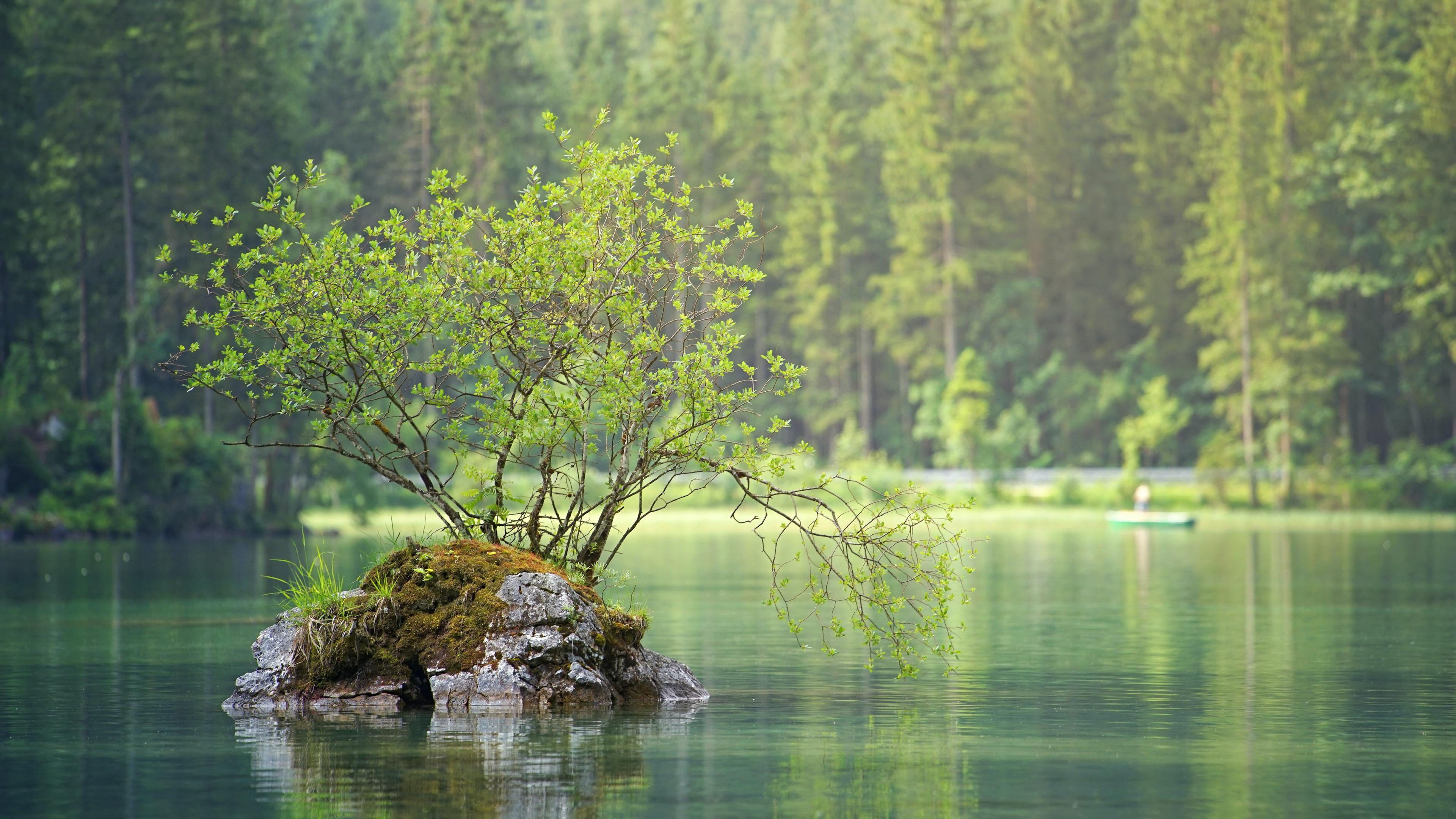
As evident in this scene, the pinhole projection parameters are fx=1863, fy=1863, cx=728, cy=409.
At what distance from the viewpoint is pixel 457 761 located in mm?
14812

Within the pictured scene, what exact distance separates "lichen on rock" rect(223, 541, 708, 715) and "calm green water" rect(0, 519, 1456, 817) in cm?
63

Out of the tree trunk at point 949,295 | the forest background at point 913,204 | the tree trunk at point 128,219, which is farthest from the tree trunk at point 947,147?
the tree trunk at point 128,219

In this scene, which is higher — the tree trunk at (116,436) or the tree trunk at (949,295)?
the tree trunk at (949,295)

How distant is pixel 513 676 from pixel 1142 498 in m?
58.0

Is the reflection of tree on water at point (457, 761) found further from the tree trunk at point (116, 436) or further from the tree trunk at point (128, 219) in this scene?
the tree trunk at point (128, 219)

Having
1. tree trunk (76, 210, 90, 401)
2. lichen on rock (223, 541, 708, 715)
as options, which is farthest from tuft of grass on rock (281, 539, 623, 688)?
tree trunk (76, 210, 90, 401)

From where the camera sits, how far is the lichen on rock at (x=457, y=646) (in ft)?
60.1

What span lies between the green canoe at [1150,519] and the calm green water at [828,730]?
116 feet

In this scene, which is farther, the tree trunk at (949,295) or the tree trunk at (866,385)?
the tree trunk at (866,385)

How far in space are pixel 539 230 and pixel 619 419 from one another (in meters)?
2.24

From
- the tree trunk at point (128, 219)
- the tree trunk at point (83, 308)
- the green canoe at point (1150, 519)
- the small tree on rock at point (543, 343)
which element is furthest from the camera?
the green canoe at point (1150, 519)

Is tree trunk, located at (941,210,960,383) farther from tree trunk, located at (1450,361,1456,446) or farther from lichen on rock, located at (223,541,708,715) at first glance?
lichen on rock, located at (223,541,708,715)

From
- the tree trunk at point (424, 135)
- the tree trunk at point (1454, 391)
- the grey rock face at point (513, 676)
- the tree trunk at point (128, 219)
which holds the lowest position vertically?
the grey rock face at point (513, 676)

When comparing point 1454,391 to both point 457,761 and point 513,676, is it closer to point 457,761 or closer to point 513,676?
point 513,676
